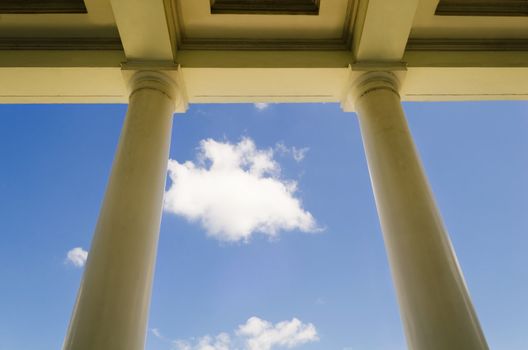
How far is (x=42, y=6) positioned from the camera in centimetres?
2673

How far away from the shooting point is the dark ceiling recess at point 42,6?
2661 centimetres

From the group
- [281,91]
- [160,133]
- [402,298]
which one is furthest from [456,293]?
[281,91]

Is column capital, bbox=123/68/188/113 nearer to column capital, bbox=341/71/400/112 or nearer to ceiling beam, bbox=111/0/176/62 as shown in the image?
ceiling beam, bbox=111/0/176/62

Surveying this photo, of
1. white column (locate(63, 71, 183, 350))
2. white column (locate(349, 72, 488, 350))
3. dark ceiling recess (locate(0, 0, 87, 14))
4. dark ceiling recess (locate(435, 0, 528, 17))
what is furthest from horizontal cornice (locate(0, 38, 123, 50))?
dark ceiling recess (locate(435, 0, 528, 17))

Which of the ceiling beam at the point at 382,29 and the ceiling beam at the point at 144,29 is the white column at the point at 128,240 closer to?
the ceiling beam at the point at 144,29

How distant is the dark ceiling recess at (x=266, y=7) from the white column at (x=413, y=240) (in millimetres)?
7658

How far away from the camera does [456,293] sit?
1633 cm

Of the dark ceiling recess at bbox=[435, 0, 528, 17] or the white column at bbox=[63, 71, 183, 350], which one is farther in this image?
the dark ceiling recess at bbox=[435, 0, 528, 17]

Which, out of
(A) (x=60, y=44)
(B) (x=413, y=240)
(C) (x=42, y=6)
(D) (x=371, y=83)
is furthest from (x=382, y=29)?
(C) (x=42, y=6)

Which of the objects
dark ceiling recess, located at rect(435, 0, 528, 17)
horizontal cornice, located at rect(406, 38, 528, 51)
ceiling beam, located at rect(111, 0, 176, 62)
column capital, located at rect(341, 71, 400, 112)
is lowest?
column capital, located at rect(341, 71, 400, 112)

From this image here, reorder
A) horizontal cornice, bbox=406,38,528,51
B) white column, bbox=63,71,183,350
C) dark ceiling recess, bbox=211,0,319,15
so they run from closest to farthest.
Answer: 1. white column, bbox=63,71,183,350
2. dark ceiling recess, bbox=211,0,319,15
3. horizontal cornice, bbox=406,38,528,51

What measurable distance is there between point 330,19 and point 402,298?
1948 cm

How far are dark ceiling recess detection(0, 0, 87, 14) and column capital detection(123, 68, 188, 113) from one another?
622 centimetres

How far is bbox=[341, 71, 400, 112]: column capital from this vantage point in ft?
83.2
